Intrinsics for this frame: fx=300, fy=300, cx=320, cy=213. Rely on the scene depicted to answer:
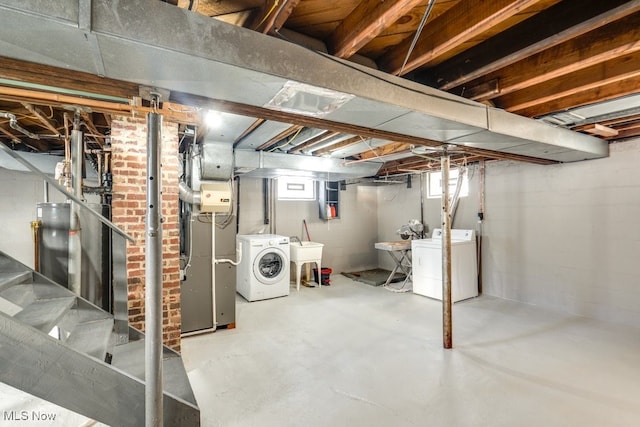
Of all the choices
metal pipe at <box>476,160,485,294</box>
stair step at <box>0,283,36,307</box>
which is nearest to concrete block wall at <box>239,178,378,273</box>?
metal pipe at <box>476,160,485,294</box>

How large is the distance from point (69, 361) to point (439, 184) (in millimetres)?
5821

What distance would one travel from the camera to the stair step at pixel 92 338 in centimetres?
180

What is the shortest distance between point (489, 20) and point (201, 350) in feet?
11.1

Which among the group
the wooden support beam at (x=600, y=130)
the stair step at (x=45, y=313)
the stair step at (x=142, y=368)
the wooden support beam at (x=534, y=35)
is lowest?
the stair step at (x=142, y=368)

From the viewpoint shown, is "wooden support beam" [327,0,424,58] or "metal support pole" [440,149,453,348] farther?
"metal support pole" [440,149,453,348]

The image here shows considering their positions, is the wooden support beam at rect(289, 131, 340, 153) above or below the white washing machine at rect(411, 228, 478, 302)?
above

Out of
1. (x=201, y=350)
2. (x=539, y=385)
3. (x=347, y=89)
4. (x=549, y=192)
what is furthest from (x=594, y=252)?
(x=201, y=350)

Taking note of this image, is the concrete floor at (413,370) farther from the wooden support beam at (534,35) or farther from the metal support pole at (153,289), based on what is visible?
the wooden support beam at (534,35)

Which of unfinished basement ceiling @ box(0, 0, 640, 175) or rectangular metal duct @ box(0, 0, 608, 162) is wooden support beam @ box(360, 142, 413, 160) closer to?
unfinished basement ceiling @ box(0, 0, 640, 175)

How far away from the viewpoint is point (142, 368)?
78.5 inches

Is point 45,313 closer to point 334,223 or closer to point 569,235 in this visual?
point 334,223

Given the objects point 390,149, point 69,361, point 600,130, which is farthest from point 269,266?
point 600,130

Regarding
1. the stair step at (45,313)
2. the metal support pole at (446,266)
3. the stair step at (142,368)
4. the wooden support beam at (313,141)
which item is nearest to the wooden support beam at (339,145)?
the wooden support beam at (313,141)

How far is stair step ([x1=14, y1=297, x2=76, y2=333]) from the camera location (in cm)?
169
